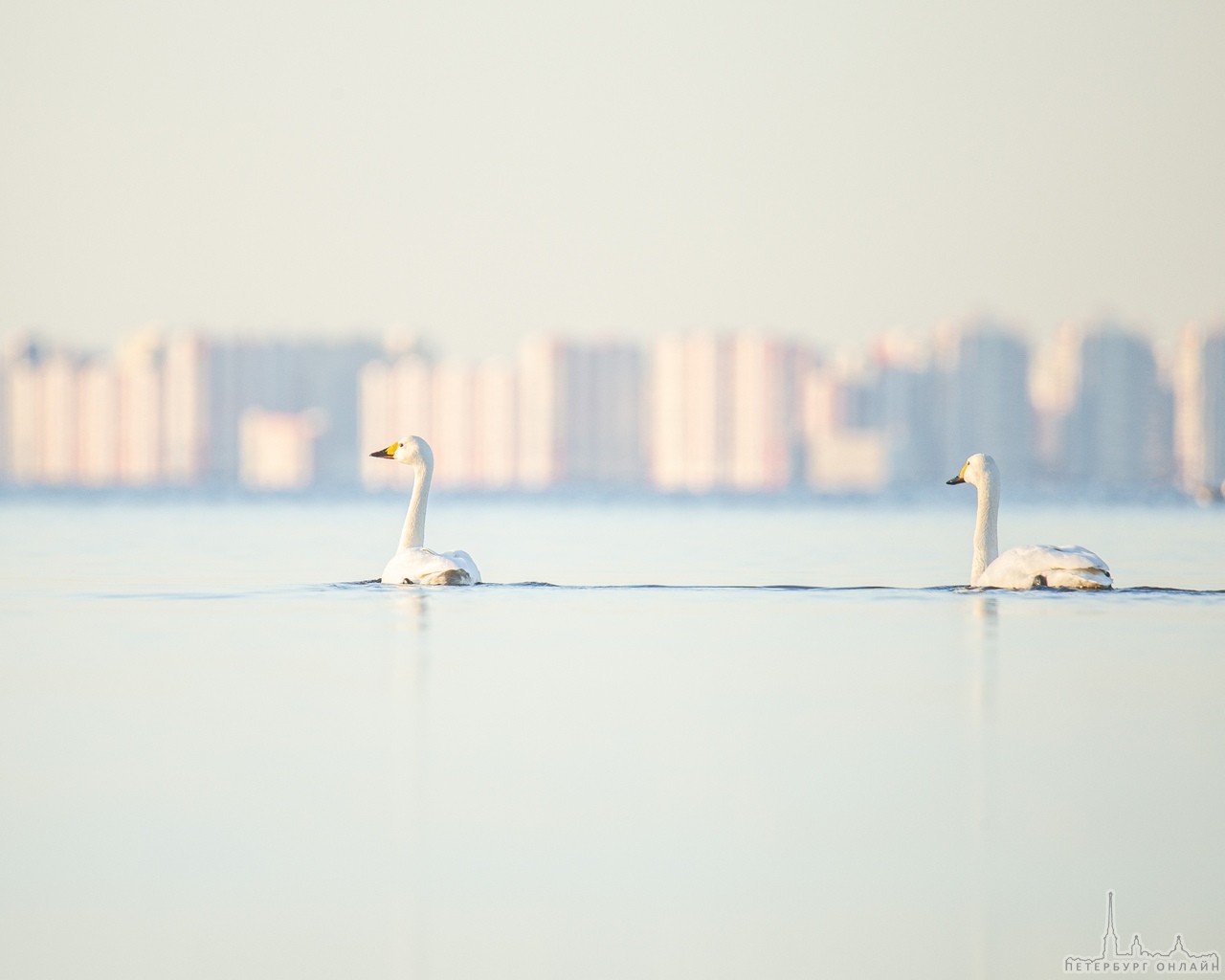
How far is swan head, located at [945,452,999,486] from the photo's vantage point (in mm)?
20828

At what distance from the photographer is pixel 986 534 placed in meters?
20.4

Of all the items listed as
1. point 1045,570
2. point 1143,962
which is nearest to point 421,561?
point 1045,570

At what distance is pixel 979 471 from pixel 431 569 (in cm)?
577

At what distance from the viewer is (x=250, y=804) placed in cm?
900

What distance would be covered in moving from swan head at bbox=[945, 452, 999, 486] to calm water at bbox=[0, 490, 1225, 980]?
1628mm

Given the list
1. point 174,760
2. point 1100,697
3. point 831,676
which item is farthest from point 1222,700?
point 174,760

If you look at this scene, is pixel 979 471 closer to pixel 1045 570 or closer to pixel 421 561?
pixel 1045 570

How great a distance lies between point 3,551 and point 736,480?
126135 mm

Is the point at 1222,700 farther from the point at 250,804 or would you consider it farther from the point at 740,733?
the point at 250,804

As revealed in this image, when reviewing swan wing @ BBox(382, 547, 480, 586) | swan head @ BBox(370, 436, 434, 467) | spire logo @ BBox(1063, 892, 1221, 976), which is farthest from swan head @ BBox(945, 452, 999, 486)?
spire logo @ BBox(1063, 892, 1221, 976)

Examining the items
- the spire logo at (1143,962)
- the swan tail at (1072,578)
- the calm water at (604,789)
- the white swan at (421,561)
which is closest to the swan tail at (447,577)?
the white swan at (421,561)

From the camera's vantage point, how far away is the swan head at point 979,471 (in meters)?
20.8

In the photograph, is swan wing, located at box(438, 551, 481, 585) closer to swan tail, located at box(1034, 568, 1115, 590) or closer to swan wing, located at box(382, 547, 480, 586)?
swan wing, located at box(382, 547, 480, 586)

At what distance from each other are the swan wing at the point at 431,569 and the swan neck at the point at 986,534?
487 cm
